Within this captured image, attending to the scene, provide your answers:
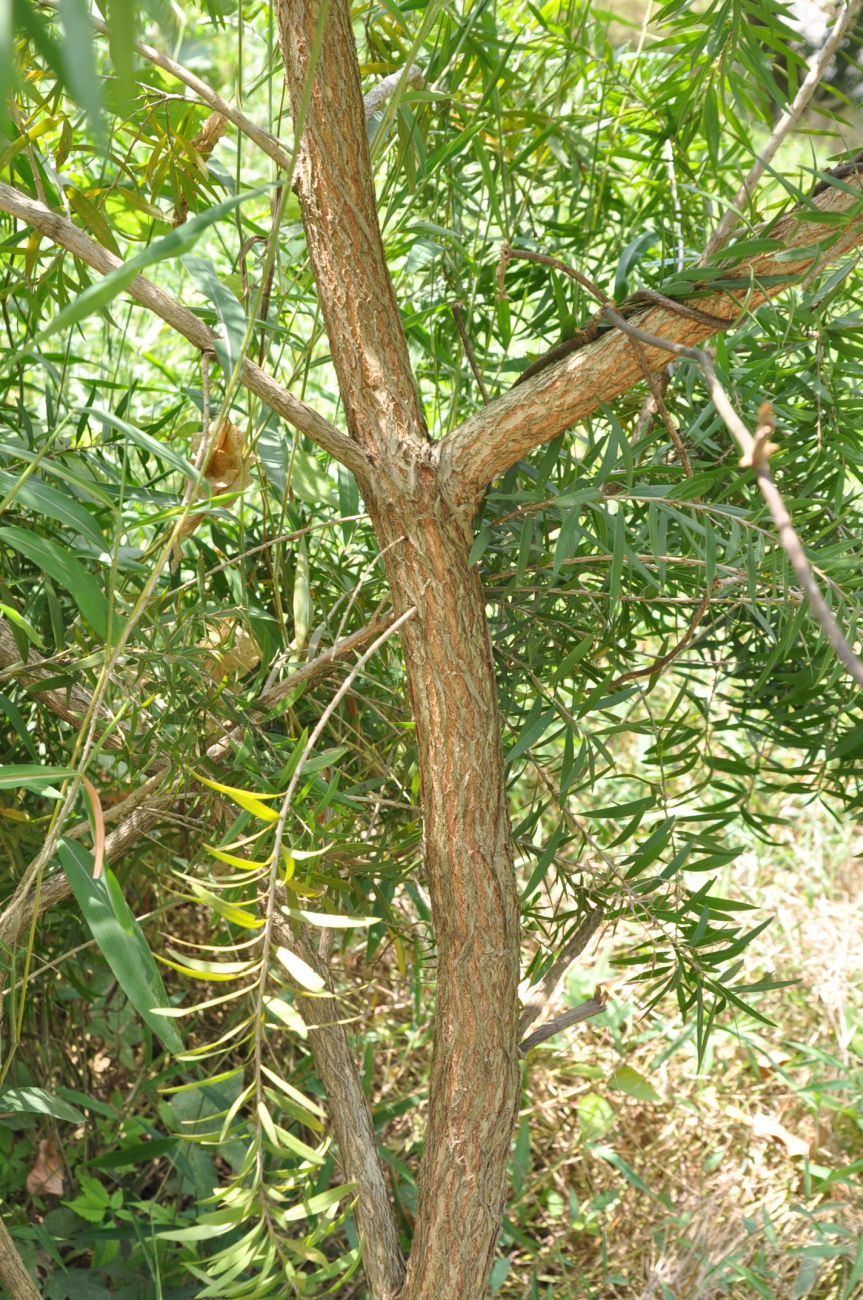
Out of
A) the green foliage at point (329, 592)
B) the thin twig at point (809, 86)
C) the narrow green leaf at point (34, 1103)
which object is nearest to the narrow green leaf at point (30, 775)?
the green foliage at point (329, 592)

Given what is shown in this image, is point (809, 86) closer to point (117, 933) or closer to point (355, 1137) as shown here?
point (117, 933)

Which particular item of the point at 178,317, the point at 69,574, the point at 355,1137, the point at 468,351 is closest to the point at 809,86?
the point at 468,351

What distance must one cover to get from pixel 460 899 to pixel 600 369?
27 cm

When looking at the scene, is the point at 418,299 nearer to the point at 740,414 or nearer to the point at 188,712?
the point at 740,414

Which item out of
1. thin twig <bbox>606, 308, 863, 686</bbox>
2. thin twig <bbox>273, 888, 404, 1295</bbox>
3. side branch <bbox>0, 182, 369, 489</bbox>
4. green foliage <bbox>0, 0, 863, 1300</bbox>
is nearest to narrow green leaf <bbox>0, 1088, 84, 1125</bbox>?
green foliage <bbox>0, 0, 863, 1300</bbox>

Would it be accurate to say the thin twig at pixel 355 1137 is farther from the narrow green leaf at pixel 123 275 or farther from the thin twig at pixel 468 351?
the narrow green leaf at pixel 123 275

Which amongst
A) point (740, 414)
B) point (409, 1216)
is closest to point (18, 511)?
point (740, 414)

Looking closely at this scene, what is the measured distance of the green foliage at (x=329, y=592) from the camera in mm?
465

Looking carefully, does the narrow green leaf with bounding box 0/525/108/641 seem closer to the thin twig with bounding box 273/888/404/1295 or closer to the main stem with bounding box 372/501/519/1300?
the main stem with bounding box 372/501/519/1300

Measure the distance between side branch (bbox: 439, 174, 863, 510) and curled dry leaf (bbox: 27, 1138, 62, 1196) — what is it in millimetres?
707

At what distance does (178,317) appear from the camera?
484mm

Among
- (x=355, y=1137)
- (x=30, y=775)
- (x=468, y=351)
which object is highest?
(x=468, y=351)

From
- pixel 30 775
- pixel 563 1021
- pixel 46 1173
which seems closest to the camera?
pixel 30 775

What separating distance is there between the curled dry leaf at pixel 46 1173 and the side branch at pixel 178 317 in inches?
27.0
